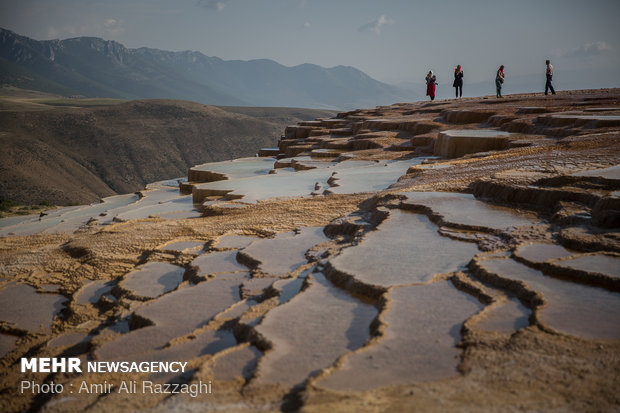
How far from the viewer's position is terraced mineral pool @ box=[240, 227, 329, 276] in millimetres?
3283

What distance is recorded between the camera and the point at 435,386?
1602mm

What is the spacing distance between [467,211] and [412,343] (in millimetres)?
1951

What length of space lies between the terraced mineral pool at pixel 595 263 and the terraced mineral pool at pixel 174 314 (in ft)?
5.54

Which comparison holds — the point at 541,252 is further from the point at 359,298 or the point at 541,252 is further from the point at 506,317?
the point at 359,298

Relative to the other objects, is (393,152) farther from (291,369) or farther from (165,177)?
(165,177)

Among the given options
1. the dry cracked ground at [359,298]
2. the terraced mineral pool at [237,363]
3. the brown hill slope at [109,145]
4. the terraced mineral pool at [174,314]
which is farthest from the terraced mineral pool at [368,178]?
the brown hill slope at [109,145]

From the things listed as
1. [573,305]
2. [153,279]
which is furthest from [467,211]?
[153,279]

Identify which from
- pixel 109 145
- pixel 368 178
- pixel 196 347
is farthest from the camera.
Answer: pixel 109 145

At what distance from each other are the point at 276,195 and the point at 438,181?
6.54 ft

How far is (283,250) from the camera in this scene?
360 cm

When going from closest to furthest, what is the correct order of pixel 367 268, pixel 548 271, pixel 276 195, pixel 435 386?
pixel 435 386
pixel 548 271
pixel 367 268
pixel 276 195

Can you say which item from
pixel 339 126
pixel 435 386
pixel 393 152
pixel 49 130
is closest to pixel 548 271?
pixel 435 386

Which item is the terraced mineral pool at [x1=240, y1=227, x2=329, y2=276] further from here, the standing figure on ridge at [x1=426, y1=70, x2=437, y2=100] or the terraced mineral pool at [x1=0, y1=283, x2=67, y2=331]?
the standing figure on ridge at [x1=426, y1=70, x2=437, y2=100]

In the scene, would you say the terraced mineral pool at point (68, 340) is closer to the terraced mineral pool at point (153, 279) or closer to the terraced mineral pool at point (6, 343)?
the terraced mineral pool at point (6, 343)
